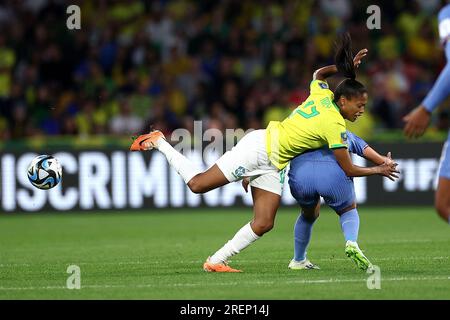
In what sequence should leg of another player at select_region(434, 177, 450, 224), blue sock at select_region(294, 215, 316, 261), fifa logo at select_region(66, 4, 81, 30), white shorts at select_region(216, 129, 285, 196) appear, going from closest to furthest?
leg of another player at select_region(434, 177, 450, 224)
white shorts at select_region(216, 129, 285, 196)
blue sock at select_region(294, 215, 316, 261)
fifa logo at select_region(66, 4, 81, 30)

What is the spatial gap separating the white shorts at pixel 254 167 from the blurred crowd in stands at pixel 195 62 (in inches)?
401

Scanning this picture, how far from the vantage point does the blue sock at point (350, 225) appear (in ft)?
31.9

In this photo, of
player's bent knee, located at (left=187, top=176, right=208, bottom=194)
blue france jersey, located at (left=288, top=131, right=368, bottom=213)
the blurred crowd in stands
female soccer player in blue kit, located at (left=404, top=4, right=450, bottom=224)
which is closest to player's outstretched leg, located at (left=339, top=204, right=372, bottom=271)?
blue france jersey, located at (left=288, top=131, right=368, bottom=213)

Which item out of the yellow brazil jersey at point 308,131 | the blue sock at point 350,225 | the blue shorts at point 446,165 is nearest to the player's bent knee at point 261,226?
the yellow brazil jersey at point 308,131

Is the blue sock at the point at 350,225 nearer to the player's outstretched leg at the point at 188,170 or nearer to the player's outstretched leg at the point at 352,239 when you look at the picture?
the player's outstretched leg at the point at 352,239

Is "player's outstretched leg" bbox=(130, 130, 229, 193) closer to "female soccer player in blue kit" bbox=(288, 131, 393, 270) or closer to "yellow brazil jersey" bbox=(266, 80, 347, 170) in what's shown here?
"yellow brazil jersey" bbox=(266, 80, 347, 170)

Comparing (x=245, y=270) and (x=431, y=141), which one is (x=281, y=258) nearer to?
(x=245, y=270)

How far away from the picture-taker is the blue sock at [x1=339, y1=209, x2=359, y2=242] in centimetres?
972

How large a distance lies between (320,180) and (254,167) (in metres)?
0.65

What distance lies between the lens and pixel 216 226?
16.8m

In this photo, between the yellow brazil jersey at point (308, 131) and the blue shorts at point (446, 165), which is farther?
the yellow brazil jersey at point (308, 131)

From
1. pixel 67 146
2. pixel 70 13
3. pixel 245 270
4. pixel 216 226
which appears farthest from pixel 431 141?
pixel 245 270

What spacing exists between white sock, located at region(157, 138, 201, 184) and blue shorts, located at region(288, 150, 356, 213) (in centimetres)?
97

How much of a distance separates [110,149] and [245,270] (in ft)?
31.7
